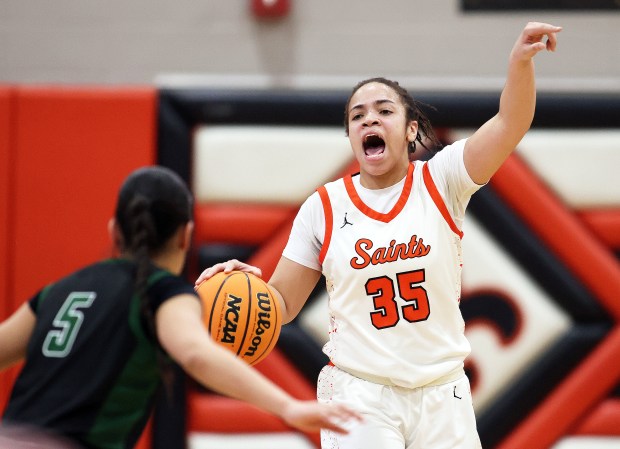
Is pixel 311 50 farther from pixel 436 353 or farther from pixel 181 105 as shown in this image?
pixel 436 353

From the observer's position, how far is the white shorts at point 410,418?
293 centimetres

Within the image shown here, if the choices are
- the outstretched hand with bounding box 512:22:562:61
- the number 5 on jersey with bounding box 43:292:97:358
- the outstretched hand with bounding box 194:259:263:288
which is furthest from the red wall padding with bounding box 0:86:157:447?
the number 5 on jersey with bounding box 43:292:97:358

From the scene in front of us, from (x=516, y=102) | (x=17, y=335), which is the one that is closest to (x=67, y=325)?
(x=17, y=335)

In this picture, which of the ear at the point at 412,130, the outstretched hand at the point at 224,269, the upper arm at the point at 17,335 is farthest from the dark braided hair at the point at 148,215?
the ear at the point at 412,130

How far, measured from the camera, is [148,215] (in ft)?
7.24

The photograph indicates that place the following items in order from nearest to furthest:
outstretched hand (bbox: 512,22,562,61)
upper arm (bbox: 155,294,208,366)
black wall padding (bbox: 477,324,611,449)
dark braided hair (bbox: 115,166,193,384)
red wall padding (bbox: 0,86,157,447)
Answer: upper arm (bbox: 155,294,208,366), dark braided hair (bbox: 115,166,193,384), outstretched hand (bbox: 512,22,562,61), black wall padding (bbox: 477,324,611,449), red wall padding (bbox: 0,86,157,447)

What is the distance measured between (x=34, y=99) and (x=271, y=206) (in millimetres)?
1540

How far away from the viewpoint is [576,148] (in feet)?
17.8

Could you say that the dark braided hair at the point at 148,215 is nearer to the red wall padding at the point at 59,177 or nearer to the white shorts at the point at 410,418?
the white shorts at the point at 410,418

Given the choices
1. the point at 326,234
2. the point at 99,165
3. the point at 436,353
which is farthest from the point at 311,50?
the point at 436,353

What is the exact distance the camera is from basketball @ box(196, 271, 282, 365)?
3170 millimetres

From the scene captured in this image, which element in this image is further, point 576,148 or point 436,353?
point 576,148

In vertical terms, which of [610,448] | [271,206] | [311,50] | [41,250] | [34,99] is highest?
[311,50]

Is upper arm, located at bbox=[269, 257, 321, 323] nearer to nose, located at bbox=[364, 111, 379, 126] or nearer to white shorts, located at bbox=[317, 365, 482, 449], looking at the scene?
white shorts, located at bbox=[317, 365, 482, 449]
